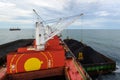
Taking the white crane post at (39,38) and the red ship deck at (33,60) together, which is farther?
the white crane post at (39,38)

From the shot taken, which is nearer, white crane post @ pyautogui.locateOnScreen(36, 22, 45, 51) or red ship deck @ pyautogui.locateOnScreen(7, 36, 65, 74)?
red ship deck @ pyautogui.locateOnScreen(7, 36, 65, 74)

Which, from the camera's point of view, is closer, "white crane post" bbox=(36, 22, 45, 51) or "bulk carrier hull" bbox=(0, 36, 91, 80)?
"bulk carrier hull" bbox=(0, 36, 91, 80)

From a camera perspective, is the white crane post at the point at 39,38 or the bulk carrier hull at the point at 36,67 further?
the white crane post at the point at 39,38

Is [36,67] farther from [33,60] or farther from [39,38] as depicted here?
[39,38]

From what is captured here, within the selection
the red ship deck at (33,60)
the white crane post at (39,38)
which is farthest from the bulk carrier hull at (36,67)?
the white crane post at (39,38)

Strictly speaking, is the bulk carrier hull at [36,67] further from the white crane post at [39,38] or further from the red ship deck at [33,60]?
the white crane post at [39,38]

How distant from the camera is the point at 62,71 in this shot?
2545cm

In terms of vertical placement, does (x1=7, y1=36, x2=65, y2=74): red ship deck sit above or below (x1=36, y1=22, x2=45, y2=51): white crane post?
below

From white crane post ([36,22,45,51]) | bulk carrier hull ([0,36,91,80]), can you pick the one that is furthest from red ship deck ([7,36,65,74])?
white crane post ([36,22,45,51])

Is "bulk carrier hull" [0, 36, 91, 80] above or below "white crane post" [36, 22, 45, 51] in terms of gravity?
below

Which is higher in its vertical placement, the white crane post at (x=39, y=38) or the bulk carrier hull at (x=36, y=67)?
the white crane post at (x=39, y=38)

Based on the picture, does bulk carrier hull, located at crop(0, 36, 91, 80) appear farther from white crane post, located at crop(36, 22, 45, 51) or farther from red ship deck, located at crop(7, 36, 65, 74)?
white crane post, located at crop(36, 22, 45, 51)

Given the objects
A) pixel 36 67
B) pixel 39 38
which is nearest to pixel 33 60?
pixel 36 67

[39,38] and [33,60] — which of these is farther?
[39,38]
